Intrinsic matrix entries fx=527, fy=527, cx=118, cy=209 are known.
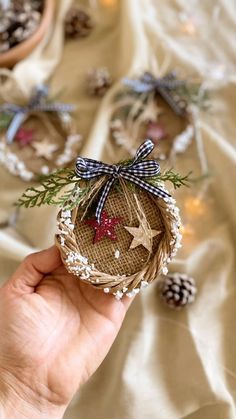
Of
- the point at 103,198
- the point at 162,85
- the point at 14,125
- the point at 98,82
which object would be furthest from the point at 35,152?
the point at 103,198

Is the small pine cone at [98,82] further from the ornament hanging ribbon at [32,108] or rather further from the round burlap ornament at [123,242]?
the round burlap ornament at [123,242]

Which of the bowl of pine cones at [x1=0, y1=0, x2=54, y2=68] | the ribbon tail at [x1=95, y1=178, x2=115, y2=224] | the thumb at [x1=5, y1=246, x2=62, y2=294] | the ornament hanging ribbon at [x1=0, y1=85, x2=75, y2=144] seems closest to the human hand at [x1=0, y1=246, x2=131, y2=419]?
the thumb at [x1=5, y1=246, x2=62, y2=294]

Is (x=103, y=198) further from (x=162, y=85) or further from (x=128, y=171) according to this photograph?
(x=162, y=85)

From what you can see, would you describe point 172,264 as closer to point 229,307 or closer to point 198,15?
point 229,307

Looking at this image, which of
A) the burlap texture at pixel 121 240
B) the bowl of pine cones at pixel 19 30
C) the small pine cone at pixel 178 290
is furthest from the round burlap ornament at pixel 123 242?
the bowl of pine cones at pixel 19 30

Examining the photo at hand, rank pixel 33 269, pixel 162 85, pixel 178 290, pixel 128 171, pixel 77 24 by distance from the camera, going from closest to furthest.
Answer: pixel 128 171 → pixel 33 269 → pixel 178 290 → pixel 162 85 → pixel 77 24

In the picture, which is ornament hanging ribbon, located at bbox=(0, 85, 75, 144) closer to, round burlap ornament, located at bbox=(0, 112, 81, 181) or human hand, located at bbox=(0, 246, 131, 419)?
round burlap ornament, located at bbox=(0, 112, 81, 181)

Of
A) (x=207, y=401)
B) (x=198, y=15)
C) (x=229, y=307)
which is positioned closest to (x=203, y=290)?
(x=229, y=307)
